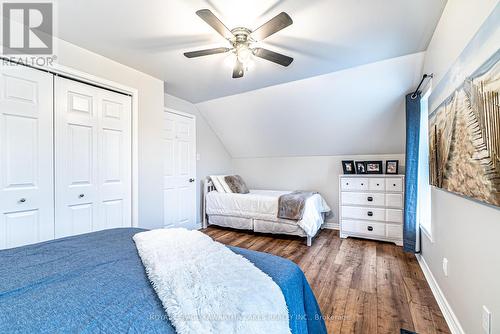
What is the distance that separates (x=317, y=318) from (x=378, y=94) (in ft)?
9.61

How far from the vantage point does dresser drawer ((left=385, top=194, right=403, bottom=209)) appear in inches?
127

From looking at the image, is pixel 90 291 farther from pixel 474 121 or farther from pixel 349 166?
pixel 349 166

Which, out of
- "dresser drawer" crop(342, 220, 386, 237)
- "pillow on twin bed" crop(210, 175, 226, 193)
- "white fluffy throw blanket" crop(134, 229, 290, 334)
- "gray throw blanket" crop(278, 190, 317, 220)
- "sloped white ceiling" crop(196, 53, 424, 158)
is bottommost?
"dresser drawer" crop(342, 220, 386, 237)

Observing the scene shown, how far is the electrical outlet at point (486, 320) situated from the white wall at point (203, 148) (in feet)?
12.2

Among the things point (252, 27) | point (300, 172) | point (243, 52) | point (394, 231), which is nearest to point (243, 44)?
point (243, 52)

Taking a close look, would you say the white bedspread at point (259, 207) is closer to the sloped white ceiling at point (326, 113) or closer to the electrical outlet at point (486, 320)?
the sloped white ceiling at point (326, 113)

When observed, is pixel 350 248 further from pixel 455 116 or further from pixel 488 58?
pixel 488 58

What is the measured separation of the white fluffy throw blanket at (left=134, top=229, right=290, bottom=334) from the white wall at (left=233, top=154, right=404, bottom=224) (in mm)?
3420

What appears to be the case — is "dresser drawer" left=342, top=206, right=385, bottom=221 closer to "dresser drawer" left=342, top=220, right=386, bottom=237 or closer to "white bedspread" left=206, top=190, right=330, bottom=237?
"dresser drawer" left=342, top=220, right=386, bottom=237

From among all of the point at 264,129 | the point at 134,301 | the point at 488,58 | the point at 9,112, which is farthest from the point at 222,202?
the point at 488,58

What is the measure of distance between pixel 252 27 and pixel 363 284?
257 cm

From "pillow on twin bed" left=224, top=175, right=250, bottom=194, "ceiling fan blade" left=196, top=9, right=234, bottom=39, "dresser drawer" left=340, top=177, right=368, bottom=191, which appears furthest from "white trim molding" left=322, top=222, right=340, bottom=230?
"ceiling fan blade" left=196, top=9, right=234, bottom=39

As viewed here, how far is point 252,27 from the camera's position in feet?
6.48

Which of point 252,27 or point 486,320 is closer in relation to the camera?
point 486,320
